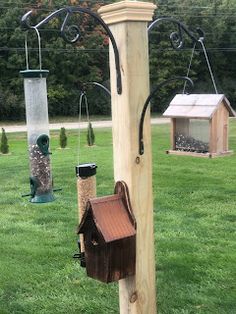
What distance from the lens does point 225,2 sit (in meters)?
30.1

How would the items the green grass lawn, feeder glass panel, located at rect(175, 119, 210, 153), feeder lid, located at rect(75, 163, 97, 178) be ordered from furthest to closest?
1. feeder glass panel, located at rect(175, 119, 210, 153)
2. the green grass lawn
3. feeder lid, located at rect(75, 163, 97, 178)

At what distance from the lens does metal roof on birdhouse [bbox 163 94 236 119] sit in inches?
254

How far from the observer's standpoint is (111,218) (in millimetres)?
2062

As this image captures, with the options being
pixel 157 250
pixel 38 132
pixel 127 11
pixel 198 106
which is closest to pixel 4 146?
pixel 198 106

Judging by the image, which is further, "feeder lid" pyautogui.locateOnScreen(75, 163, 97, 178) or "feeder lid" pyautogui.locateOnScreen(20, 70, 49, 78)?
"feeder lid" pyautogui.locateOnScreen(20, 70, 49, 78)

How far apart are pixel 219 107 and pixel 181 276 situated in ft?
11.8

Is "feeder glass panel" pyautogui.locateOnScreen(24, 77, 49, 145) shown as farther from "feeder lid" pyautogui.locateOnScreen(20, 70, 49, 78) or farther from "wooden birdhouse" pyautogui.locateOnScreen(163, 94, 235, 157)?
"wooden birdhouse" pyautogui.locateOnScreen(163, 94, 235, 157)

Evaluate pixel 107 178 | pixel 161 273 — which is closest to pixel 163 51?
pixel 107 178

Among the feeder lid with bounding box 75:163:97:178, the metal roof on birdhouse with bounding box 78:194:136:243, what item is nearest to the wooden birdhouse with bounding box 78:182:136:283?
the metal roof on birdhouse with bounding box 78:194:136:243

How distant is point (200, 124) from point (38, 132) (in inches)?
135

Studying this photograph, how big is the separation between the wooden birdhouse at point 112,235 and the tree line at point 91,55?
21.6 metres

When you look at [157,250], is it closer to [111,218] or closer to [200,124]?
[111,218]

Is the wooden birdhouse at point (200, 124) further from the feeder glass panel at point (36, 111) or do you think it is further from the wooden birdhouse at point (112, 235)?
the wooden birdhouse at point (112, 235)

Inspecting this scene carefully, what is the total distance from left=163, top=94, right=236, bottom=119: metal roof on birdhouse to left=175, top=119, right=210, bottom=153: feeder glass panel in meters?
0.35
